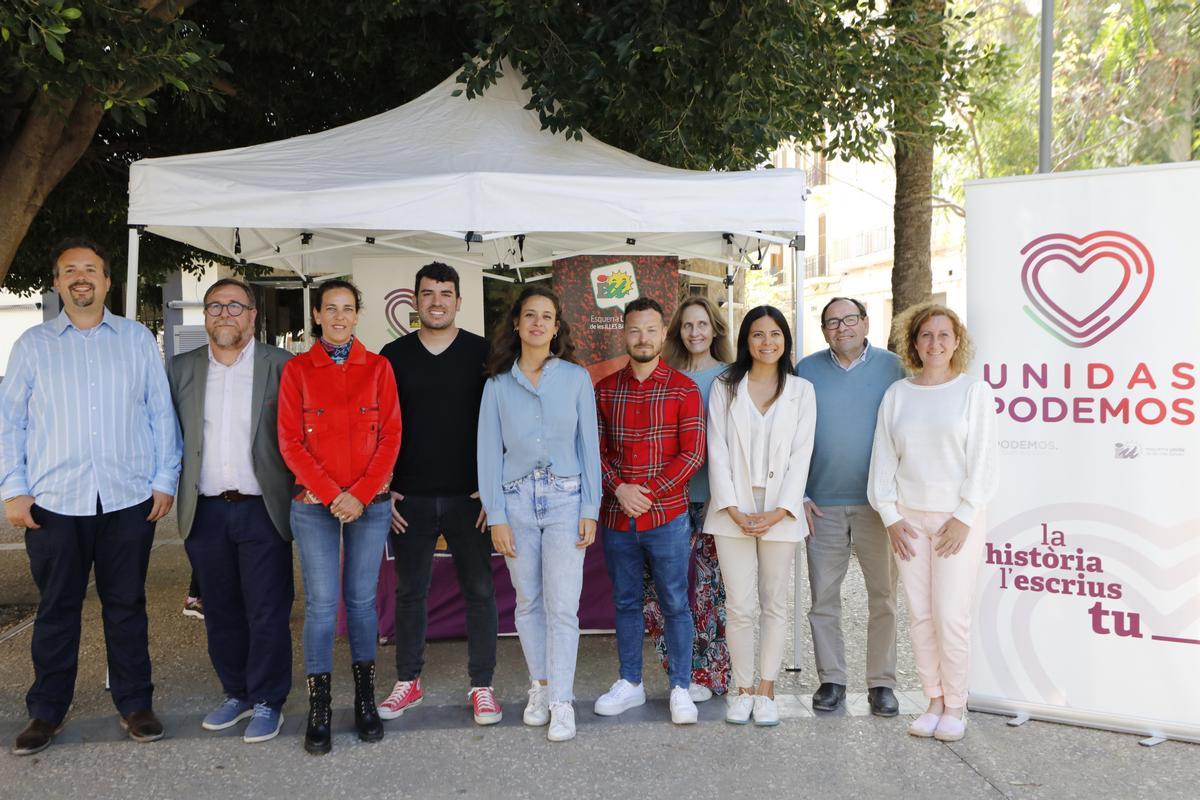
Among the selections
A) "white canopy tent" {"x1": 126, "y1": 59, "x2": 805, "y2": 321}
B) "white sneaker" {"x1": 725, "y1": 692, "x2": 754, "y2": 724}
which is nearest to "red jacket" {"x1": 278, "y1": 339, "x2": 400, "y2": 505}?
"white canopy tent" {"x1": 126, "y1": 59, "x2": 805, "y2": 321}

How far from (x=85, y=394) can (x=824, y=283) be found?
1399 inches

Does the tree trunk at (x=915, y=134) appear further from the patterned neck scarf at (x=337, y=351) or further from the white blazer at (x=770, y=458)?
the patterned neck scarf at (x=337, y=351)

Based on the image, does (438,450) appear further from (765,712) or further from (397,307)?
(397,307)

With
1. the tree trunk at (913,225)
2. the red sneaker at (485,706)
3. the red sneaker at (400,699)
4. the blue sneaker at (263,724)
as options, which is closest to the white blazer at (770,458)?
the red sneaker at (485,706)

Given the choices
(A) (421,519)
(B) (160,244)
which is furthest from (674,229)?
(B) (160,244)

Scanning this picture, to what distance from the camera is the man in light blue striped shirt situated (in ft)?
11.4

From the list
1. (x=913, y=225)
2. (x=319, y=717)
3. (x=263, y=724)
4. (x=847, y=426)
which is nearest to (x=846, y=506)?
(x=847, y=426)

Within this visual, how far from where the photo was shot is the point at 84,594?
3.54 metres

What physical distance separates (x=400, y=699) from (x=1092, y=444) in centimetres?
304

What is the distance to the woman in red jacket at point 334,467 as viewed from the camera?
11.5ft

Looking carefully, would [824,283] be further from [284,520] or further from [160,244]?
[284,520]

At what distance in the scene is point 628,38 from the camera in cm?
479

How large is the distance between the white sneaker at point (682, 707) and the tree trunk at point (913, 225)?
232 inches

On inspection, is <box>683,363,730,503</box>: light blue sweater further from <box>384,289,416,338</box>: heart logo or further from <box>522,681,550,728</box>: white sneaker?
<box>384,289,416,338</box>: heart logo
